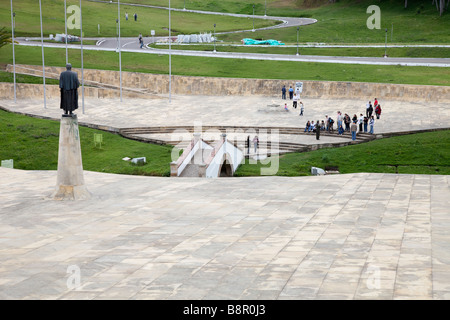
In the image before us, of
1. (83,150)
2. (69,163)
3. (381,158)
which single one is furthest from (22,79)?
(69,163)

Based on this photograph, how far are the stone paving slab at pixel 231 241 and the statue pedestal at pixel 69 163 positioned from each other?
429 mm

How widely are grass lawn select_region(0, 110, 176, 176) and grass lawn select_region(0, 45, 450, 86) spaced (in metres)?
17.2

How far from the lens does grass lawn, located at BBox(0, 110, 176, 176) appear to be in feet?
105

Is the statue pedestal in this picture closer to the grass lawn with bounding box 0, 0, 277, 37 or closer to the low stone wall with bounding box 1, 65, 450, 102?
the low stone wall with bounding box 1, 65, 450, 102

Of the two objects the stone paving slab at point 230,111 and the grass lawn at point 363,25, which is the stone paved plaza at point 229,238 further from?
the grass lawn at point 363,25

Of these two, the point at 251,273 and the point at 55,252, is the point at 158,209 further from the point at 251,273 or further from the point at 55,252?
the point at 251,273

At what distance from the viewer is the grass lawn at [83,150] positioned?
32125 mm

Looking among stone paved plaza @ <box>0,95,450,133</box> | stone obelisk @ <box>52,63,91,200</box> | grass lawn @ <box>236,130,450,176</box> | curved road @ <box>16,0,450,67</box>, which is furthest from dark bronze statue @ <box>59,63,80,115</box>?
curved road @ <box>16,0,450,67</box>

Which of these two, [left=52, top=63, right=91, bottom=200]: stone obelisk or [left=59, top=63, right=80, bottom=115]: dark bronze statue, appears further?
[left=59, top=63, right=80, bottom=115]: dark bronze statue

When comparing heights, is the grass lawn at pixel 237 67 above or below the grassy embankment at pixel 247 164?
above

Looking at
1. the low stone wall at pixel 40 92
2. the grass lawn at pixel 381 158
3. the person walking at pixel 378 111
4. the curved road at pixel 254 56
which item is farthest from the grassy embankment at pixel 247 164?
the curved road at pixel 254 56

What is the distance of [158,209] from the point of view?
19.4 metres
